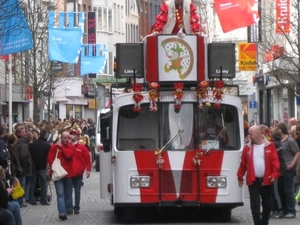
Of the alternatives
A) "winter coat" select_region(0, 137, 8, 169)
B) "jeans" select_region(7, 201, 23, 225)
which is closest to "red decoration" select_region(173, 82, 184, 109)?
"winter coat" select_region(0, 137, 8, 169)

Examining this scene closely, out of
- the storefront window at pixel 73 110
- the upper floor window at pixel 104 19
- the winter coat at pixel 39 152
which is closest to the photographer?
the winter coat at pixel 39 152

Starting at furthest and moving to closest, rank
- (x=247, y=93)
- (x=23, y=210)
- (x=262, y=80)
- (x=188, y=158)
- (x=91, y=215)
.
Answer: (x=247, y=93) → (x=262, y=80) → (x=23, y=210) → (x=91, y=215) → (x=188, y=158)

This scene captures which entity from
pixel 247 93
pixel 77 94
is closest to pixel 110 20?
pixel 77 94

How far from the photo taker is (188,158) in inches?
771

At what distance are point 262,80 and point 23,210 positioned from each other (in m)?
32.3

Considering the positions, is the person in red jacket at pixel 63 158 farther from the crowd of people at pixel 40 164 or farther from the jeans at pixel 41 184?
the jeans at pixel 41 184

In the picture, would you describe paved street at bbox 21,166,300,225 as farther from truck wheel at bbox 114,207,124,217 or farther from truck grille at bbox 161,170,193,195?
truck grille at bbox 161,170,193,195

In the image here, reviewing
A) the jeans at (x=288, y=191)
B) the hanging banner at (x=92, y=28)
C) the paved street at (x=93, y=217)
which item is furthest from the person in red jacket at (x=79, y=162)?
the hanging banner at (x=92, y=28)

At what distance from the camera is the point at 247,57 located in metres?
48.0

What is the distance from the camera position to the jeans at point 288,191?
69.4 feet

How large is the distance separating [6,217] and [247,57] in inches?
1314

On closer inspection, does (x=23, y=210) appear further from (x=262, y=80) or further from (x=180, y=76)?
(x=262, y=80)

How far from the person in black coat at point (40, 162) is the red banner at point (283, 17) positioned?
13.2 metres

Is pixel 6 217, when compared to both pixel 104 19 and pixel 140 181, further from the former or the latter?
pixel 104 19
